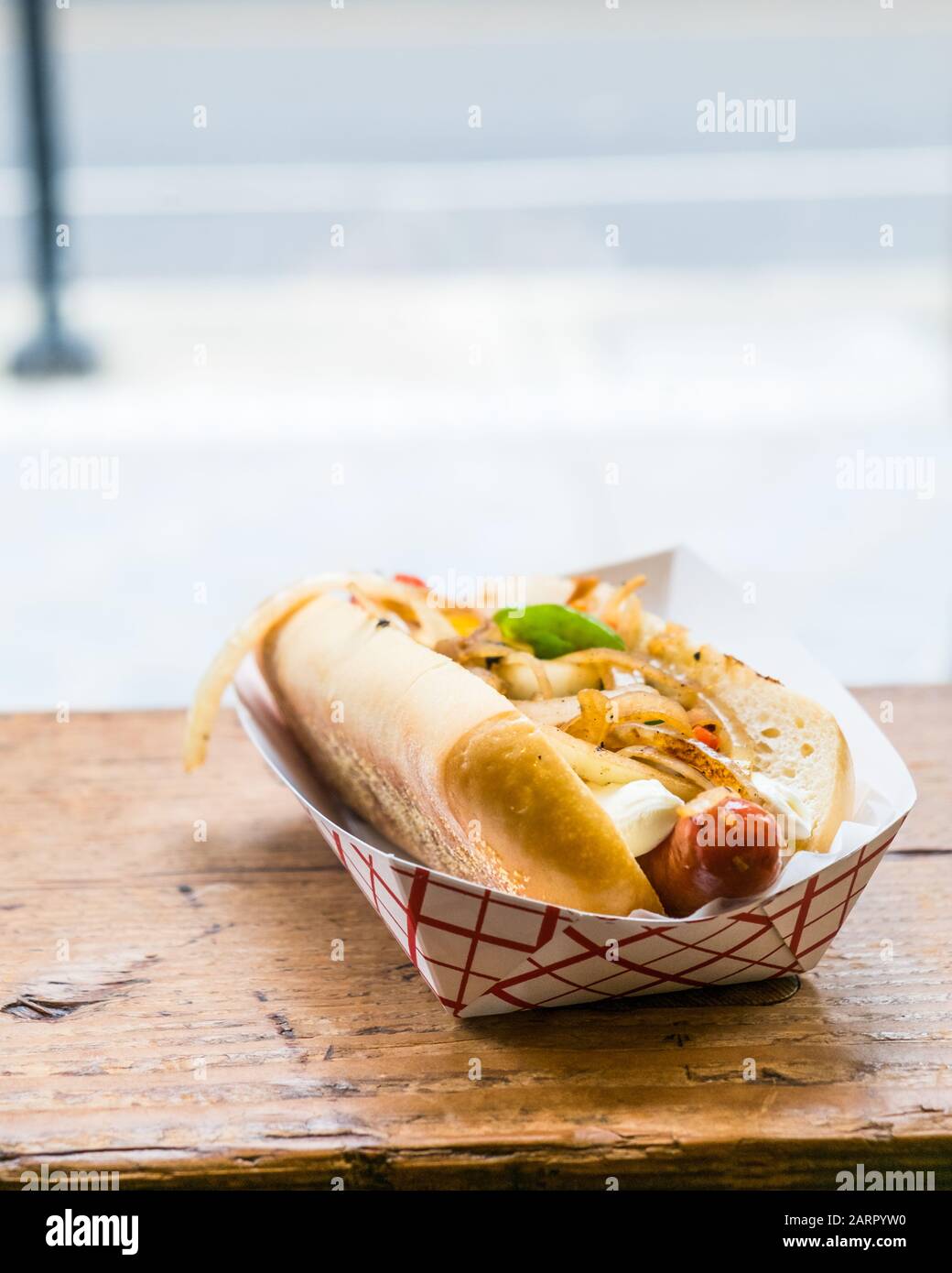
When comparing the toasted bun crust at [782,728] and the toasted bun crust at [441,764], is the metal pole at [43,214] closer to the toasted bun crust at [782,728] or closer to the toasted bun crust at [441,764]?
the toasted bun crust at [441,764]

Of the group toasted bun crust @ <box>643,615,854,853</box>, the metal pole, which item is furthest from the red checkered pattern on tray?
the metal pole

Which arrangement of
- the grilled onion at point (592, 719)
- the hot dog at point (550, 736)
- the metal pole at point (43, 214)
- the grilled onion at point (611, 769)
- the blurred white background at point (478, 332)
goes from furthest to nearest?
the metal pole at point (43, 214), the blurred white background at point (478, 332), the grilled onion at point (592, 719), the grilled onion at point (611, 769), the hot dog at point (550, 736)

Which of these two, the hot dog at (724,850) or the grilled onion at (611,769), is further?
the grilled onion at (611,769)

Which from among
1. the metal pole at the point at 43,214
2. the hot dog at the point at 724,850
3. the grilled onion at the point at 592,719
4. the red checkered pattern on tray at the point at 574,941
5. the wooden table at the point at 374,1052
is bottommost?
the wooden table at the point at 374,1052

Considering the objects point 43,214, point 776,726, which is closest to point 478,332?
point 43,214

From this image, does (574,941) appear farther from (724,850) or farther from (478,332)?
(478,332)

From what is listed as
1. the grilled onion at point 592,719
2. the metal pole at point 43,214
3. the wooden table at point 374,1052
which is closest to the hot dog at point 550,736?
the grilled onion at point 592,719

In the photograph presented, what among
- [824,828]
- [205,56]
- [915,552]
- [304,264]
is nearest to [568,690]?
[824,828]
